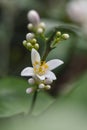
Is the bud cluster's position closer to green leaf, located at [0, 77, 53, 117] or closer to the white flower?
the white flower

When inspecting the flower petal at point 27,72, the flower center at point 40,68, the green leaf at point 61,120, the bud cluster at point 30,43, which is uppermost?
the bud cluster at point 30,43

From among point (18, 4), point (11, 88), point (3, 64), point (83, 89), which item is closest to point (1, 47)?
point (3, 64)

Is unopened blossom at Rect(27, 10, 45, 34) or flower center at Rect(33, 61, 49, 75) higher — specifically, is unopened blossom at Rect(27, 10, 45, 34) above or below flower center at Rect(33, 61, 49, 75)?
above

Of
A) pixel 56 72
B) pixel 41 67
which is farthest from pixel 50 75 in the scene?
pixel 56 72

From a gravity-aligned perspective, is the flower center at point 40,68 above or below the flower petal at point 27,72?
above

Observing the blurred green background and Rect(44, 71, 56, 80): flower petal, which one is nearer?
the blurred green background

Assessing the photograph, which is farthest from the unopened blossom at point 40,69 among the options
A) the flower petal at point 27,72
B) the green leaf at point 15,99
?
the green leaf at point 15,99

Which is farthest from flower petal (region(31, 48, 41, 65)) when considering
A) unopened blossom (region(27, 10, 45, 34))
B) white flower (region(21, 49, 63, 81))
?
unopened blossom (region(27, 10, 45, 34))

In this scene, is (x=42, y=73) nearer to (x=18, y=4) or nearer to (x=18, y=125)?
(x=18, y=125)

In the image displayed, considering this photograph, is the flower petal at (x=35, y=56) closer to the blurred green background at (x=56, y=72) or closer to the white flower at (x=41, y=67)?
the white flower at (x=41, y=67)

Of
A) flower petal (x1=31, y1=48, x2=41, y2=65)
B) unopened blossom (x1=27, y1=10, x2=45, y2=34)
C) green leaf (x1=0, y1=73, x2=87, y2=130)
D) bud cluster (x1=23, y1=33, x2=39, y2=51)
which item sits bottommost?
green leaf (x1=0, y1=73, x2=87, y2=130)
